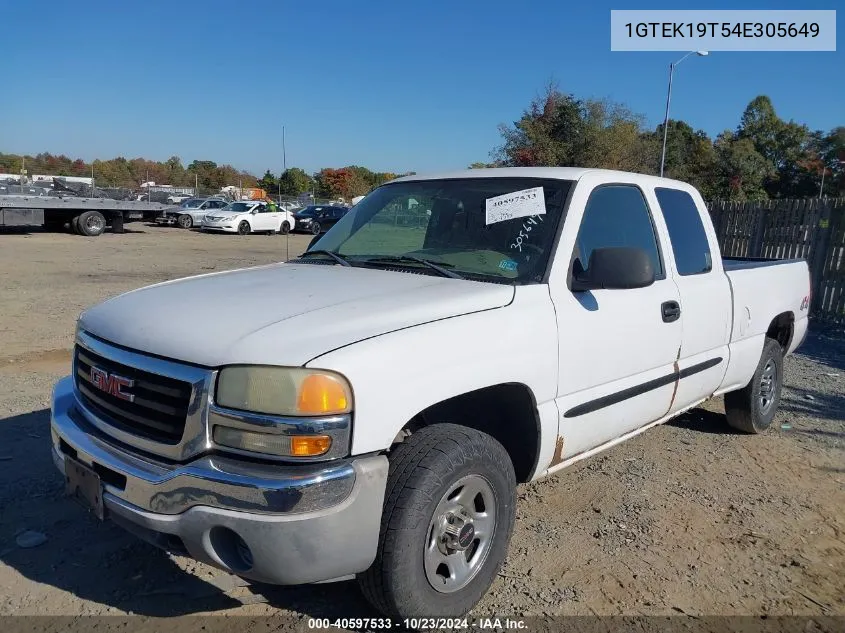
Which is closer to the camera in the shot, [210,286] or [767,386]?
[210,286]

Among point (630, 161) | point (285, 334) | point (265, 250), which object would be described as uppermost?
point (630, 161)

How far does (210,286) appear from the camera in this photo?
308 centimetres

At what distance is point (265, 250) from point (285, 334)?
2018 cm

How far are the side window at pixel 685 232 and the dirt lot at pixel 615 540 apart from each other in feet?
4.57

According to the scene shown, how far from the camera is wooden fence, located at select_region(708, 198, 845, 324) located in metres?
10.2

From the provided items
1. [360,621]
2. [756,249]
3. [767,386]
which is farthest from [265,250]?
[360,621]

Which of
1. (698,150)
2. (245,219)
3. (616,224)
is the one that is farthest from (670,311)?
(698,150)

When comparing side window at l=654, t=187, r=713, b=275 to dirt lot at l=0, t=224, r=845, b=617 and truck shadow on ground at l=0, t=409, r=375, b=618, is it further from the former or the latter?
truck shadow on ground at l=0, t=409, r=375, b=618

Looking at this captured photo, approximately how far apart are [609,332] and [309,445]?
1702mm

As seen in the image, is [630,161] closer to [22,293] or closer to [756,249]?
[756,249]

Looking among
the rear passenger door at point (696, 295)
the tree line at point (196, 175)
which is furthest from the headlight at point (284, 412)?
the tree line at point (196, 175)

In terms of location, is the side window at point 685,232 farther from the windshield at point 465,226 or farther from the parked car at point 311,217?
the parked car at point 311,217

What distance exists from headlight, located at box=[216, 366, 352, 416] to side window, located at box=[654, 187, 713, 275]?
8.28ft

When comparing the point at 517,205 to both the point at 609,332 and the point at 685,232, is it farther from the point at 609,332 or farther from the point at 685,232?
the point at 685,232
